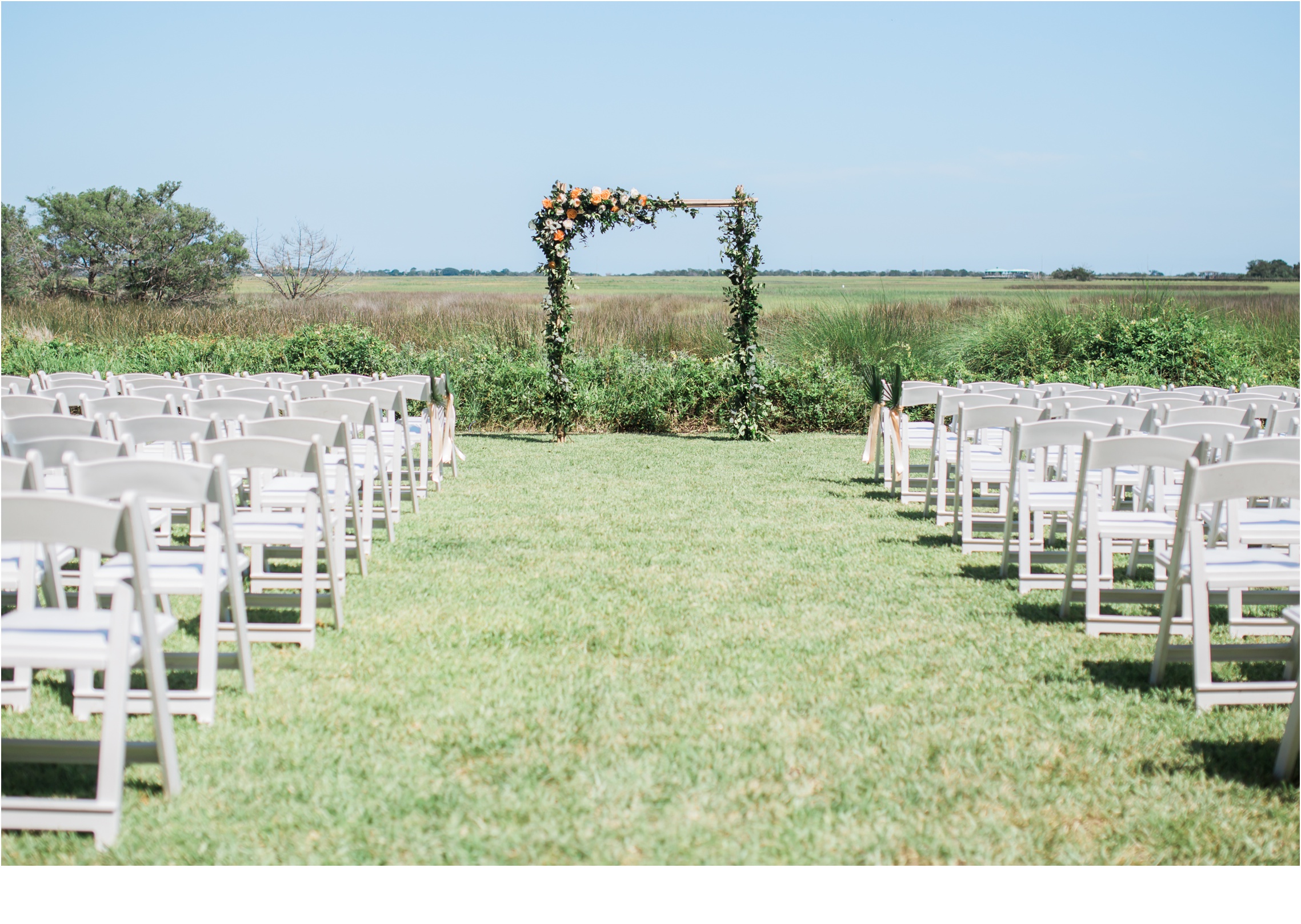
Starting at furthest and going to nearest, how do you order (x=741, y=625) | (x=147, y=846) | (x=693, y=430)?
(x=693, y=430) < (x=741, y=625) < (x=147, y=846)

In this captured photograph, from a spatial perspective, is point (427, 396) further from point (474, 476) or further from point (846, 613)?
point (846, 613)

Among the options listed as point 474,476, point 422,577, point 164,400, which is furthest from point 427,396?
point 422,577

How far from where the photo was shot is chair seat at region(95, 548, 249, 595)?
381 centimetres

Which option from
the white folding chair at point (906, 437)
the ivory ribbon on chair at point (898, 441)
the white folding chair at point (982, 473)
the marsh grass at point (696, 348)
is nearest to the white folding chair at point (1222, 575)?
the white folding chair at point (982, 473)

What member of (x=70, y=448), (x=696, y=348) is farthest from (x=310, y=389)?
(x=696, y=348)

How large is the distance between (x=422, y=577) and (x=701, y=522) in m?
2.54

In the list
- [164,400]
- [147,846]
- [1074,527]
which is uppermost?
[164,400]

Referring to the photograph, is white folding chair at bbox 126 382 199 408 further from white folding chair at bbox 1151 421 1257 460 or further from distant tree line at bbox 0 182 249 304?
distant tree line at bbox 0 182 249 304

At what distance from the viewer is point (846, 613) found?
5.50m

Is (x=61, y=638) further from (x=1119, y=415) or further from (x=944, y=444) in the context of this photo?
(x=944, y=444)

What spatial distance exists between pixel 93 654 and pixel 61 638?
17cm

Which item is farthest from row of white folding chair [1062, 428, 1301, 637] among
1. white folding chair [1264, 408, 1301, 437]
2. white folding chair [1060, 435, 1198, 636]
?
white folding chair [1264, 408, 1301, 437]

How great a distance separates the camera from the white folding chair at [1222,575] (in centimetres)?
387

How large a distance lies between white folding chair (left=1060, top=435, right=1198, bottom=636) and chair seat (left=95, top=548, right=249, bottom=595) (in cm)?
381
